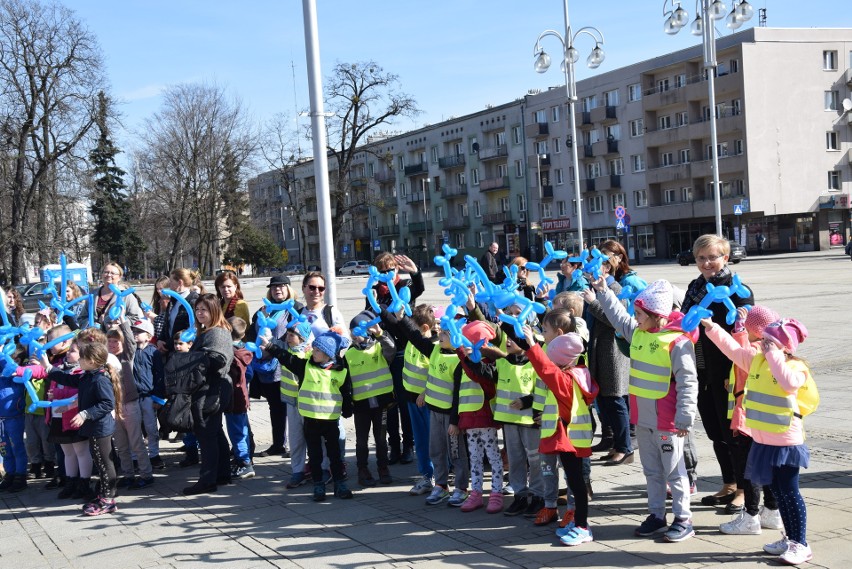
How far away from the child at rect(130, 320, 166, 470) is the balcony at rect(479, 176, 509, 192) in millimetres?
66905

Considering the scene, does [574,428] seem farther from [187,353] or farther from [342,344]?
[187,353]

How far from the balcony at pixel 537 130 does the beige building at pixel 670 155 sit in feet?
0.47

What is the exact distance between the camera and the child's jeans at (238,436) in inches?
323

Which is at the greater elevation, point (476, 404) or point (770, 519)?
point (476, 404)

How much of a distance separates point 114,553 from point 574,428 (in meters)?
3.40

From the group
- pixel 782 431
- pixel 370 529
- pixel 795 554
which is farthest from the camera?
pixel 370 529

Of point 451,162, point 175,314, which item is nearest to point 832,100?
point 451,162

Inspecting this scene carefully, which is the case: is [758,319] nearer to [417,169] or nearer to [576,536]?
[576,536]

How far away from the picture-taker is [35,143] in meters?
35.5

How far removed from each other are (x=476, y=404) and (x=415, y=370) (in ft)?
2.97

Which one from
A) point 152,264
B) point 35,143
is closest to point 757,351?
point 35,143

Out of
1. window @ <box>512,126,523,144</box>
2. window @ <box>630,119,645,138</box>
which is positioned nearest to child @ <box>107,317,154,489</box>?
window @ <box>630,119,645,138</box>

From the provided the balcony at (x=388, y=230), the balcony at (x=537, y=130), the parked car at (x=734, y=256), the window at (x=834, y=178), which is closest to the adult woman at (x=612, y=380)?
the parked car at (x=734, y=256)

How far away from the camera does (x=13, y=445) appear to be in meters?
8.28
